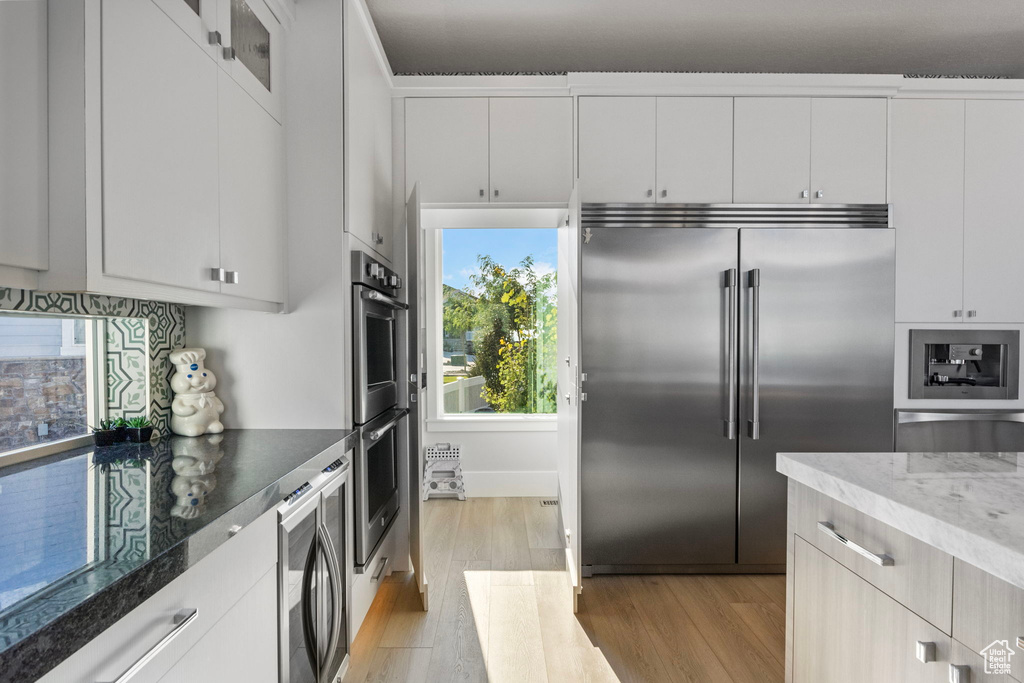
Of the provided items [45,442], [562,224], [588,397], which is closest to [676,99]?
[562,224]

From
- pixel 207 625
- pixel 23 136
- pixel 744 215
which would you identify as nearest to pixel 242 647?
pixel 207 625

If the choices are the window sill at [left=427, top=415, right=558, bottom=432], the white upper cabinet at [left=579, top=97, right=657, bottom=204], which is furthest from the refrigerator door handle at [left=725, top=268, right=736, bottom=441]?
the window sill at [left=427, top=415, right=558, bottom=432]

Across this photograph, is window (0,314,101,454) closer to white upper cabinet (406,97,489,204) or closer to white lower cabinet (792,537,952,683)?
white upper cabinet (406,97,489,204)

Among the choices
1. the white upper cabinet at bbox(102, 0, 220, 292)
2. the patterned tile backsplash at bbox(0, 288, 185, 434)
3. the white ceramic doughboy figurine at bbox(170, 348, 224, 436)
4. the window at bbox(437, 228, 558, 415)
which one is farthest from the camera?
the window at bbox(437, 228, 558, 415)

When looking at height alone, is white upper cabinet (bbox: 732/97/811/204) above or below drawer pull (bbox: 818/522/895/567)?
above

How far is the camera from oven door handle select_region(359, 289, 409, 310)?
2.11 m

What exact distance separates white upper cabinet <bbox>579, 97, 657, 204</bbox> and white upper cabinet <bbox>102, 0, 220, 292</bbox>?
1.81m

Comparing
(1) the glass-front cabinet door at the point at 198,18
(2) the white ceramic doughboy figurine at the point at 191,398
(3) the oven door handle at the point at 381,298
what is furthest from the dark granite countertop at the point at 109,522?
(1) the glass-front cabinet door at the point at 198,18

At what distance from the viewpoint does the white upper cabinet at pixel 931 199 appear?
9.38ft

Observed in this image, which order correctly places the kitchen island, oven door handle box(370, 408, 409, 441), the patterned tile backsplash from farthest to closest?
oven door handle box(370, 408, 409, 441) < the patterned tile backsplash < the kitchen island

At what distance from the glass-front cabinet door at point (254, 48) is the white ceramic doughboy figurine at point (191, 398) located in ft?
3.08

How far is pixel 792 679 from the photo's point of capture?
1438 mm

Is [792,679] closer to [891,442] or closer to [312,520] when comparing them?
[312,520]

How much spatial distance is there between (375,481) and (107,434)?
94cm
